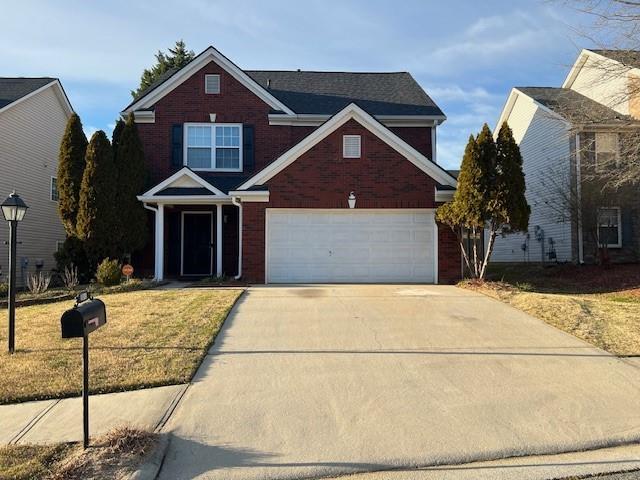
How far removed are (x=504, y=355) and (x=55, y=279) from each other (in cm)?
1567

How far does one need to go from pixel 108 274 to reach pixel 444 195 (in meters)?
9.83

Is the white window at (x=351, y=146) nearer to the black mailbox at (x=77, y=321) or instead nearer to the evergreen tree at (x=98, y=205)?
the evergreen tree at (x=98, y=205)

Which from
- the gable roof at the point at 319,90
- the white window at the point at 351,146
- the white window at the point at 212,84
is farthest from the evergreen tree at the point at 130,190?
the white window at the point at 351,146

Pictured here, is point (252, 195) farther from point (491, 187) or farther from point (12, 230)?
point (12, 230)

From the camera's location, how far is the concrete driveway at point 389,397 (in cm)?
446

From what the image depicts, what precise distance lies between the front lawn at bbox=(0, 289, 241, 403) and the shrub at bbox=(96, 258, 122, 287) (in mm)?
3199

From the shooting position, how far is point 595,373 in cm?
659

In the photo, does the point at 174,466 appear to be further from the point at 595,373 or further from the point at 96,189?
the point at 96,189

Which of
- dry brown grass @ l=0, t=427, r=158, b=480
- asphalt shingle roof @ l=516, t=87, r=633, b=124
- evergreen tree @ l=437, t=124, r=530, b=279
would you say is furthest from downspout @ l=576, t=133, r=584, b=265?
dry brown grass @ l=0, t=427, r=158, b=480

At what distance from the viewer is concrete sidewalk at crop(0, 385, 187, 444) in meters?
4.70

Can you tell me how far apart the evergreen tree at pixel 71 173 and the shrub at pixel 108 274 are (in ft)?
8.07

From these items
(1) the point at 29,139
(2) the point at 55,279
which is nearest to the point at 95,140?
(2) the point at 55,279

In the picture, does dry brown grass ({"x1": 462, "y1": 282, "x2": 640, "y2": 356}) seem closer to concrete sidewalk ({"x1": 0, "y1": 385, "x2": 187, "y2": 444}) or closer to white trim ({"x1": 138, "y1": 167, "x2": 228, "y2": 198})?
concrete sidewalk ({"x1": 0, "y1": 385, "x2": 187, "y2": 444})

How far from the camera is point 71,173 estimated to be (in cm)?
1684
